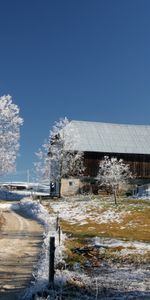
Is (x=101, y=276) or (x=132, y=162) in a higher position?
(x=132, y=162)

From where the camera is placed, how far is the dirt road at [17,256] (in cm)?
1540

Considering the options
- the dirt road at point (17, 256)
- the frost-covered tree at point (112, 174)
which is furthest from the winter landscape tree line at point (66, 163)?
the dirt road at point (17, 256)

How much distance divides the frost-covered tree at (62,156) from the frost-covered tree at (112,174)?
4364mm

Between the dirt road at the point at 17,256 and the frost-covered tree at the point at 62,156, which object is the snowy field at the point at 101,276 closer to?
the dirt road at the point at 17,256

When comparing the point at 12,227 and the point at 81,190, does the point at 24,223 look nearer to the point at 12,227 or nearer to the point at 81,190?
the point at 12,227

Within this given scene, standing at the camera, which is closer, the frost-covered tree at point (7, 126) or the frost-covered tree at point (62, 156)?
the frost-covered tree at point (7, 126)

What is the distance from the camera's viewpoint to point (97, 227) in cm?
3841

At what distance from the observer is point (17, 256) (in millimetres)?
21156

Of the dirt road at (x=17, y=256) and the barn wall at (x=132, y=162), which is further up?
the barn wall at (x=132, y=162)

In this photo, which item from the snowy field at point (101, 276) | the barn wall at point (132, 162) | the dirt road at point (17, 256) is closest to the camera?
the snowy field at point (101, 276)

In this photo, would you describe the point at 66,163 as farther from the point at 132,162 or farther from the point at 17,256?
the point at 17,256

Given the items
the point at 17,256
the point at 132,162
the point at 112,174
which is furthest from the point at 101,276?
the point at 132,162

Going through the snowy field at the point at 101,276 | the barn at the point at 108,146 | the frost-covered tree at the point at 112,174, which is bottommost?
the snowy field at the point at 101,276

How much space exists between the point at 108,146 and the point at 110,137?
322 cm
